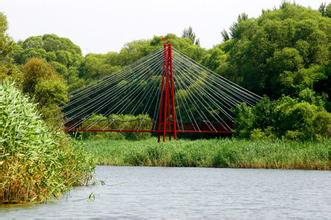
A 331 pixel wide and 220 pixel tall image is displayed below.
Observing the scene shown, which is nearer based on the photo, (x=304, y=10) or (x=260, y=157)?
(x=260, y=157)

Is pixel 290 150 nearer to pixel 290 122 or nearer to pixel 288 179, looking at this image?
pixel 288 179

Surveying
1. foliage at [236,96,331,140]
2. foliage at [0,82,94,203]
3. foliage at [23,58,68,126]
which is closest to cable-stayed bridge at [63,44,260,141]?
foliage at [23,58,68,126]

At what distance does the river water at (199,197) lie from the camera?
22.5 m

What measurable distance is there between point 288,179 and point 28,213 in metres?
20.2

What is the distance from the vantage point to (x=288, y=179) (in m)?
38.8

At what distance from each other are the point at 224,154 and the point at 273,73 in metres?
24.9

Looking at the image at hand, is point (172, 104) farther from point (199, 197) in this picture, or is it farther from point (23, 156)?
point (23, 156)

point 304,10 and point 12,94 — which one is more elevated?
point 304,10

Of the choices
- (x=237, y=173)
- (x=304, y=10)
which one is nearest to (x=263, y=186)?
(x=237, y=173)

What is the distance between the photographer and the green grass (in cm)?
4481

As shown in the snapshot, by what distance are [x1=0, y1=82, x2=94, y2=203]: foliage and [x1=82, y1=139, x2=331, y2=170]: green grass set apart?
2022 cm

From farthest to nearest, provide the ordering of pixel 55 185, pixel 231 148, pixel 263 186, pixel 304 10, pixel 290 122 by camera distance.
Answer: pixel 304 10, pixel 290 122, pixel 231 148, pixel 263 186, pixel 55 185

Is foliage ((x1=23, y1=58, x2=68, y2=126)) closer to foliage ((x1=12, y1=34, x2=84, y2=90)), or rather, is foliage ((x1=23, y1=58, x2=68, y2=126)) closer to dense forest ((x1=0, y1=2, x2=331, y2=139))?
dense forest ((x1=0, y1=2, x2=331, y2=139))

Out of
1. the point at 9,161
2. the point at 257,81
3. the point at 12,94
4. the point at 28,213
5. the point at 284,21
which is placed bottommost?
the point at 28,213
